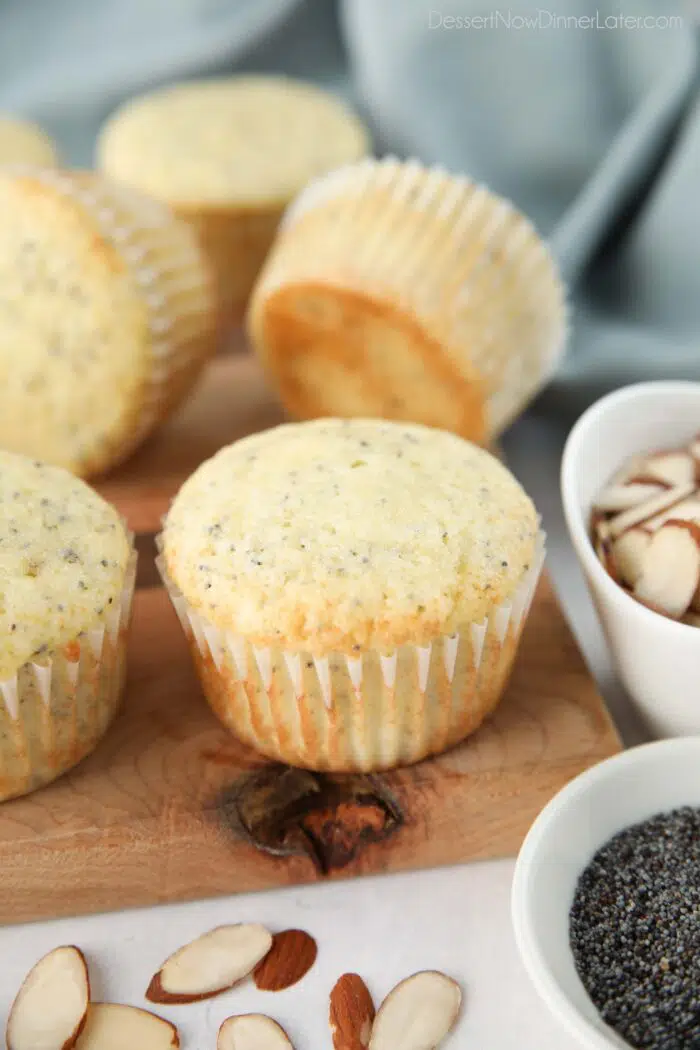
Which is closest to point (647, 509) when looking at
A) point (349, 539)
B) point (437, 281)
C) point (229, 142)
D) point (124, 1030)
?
point (349, 539)

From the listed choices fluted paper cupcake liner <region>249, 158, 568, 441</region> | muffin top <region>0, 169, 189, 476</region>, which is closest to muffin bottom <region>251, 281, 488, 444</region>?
fluted paper cupcake liner <region>249, 158, 568, 441</region>

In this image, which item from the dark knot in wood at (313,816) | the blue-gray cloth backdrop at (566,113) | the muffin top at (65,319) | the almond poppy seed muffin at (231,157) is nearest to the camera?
the dark knot in wood at (313,816)

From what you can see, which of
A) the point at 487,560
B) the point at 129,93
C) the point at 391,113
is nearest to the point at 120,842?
the point at 487,560

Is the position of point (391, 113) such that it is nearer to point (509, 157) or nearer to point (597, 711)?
point (509, 157)

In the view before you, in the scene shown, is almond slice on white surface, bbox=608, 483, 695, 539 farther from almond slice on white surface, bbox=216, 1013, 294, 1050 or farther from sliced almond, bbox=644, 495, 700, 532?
almond slice on white surface, bbox=216, 1013, 294, 1050

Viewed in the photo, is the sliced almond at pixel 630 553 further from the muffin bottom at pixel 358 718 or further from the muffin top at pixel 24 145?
the muffin top at pixel 24 145

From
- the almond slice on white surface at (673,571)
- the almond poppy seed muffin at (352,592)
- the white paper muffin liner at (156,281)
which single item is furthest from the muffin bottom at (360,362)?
the almond slice on white surface at (673,571)

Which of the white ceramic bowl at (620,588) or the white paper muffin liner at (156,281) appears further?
the white paper muffin liner at (156,281)
